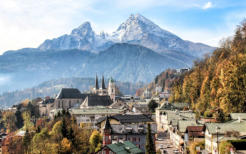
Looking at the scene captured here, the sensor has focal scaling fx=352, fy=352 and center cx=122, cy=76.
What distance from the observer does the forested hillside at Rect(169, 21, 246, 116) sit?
243ft

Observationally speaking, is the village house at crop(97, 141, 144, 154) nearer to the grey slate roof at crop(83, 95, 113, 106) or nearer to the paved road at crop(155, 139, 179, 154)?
the paved road at crop(155, 139, 179, 154)

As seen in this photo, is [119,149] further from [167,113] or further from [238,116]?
[167,113]

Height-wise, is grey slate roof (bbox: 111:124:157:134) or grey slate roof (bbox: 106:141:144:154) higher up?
grey slate roof (bbox: 111:124:157:134)

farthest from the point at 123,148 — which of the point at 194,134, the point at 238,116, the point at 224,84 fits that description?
the point at 224,84

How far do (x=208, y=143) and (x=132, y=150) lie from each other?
16.2m

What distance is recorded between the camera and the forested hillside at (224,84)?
74.0 m

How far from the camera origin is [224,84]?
77188 millimetres

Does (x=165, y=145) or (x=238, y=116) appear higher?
(x=238, y=116)

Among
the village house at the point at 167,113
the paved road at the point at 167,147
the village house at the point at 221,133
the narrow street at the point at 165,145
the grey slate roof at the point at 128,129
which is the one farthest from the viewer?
the village house at the point at 167,113

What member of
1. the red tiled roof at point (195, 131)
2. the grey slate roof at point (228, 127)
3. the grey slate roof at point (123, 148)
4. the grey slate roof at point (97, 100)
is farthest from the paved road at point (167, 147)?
the grey slate roof at point (97, 100)

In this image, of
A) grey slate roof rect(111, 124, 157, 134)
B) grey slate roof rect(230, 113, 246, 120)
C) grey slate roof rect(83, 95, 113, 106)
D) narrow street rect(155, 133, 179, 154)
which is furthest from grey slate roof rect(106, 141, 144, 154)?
grey slate roof rect(83, 95, 113, 106)

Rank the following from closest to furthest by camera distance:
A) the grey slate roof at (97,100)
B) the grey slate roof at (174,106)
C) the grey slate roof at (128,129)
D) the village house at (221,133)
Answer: the village house at (221,133) → the grey slate roof at (128,129) → the grey slate roof at (174,106) → the grey slate roof at (97,100)

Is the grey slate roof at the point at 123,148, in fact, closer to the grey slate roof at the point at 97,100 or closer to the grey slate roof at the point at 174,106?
the grey slate roof at the point at 174,106

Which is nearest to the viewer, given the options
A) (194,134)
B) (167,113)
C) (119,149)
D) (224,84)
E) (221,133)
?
(221,133)
